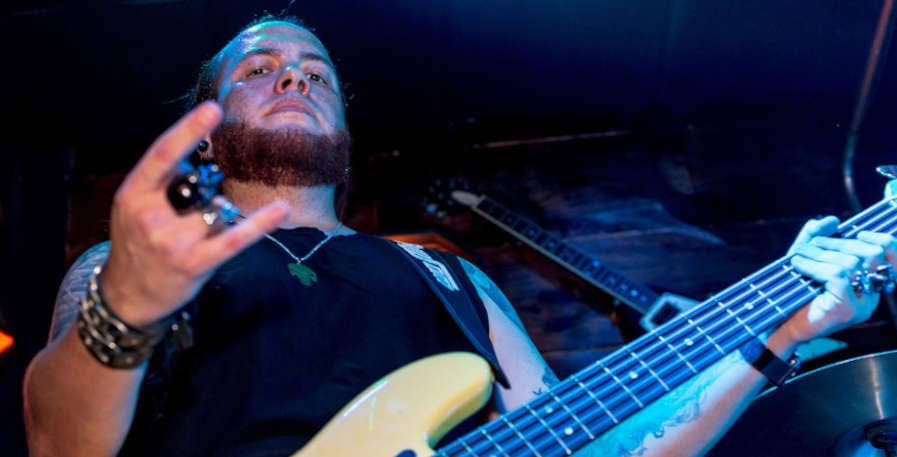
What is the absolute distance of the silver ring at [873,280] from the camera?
4.54 ft

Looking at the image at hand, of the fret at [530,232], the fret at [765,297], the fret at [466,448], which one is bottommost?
the fret at [530,232]

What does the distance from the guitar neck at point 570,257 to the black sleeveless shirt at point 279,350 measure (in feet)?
6.06

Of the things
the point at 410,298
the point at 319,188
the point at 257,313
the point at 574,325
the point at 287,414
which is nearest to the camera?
the point at 287,414

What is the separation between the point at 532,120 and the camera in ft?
12.4

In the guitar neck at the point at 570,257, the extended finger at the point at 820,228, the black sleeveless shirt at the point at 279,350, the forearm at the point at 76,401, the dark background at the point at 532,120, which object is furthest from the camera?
the guitar neck at the point at 570,257

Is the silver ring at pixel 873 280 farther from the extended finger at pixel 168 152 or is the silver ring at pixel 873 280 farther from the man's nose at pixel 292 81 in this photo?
the man's nose at pixel 292 81

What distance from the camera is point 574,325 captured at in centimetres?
334

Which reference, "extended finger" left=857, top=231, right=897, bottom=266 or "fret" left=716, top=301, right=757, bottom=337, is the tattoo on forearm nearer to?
"fret" left=716, top=301, right=757, bottom=337

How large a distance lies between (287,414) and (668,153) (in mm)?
2928

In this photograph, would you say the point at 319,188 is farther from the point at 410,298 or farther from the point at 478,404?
the point at 478,404

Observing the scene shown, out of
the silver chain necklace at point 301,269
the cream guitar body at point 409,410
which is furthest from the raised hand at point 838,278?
the silver chain necklace at point 301,269

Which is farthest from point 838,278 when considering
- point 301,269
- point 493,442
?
point 301,269

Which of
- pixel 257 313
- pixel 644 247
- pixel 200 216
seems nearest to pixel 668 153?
pixel 644 247

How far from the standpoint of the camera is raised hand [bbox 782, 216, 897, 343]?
1.38 m
